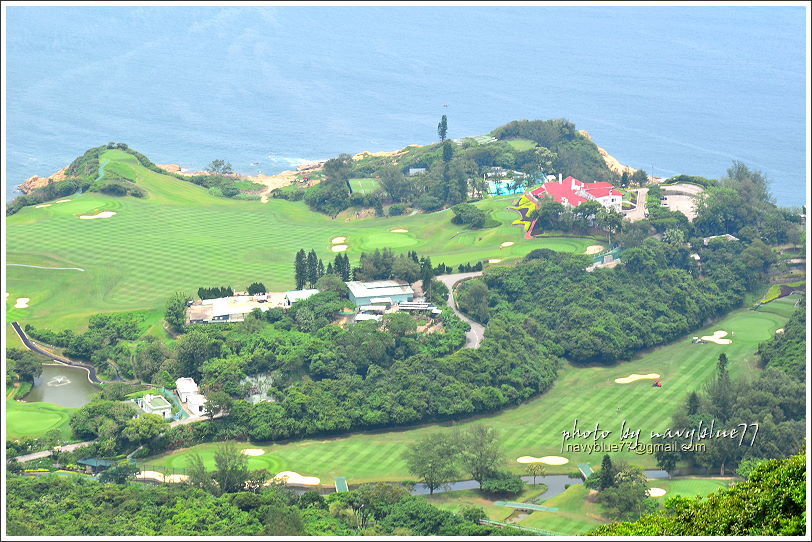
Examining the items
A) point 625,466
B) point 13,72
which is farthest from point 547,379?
point 13,72

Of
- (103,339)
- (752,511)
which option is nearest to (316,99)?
(103,339)

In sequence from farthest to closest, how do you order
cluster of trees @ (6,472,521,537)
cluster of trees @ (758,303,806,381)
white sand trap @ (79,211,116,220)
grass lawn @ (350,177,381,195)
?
grass lawn @ (350,177,381,195), white sand trap @ (79,211,116,220), cluster of trees @ (758,303,806,381), cluster of trees @ (6,472,521,537)

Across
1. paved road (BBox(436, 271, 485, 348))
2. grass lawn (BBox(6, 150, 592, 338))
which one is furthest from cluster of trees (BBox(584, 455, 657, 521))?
grass lawn (BBox(6, 150, 592, 338))

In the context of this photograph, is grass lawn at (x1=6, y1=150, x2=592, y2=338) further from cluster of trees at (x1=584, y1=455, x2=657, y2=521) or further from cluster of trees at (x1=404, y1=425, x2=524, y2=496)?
cluster of trees at (x1=584, y1=455, x2=657, y2=521)

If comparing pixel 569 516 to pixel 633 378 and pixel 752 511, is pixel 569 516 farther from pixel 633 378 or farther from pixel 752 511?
pixel 752 511

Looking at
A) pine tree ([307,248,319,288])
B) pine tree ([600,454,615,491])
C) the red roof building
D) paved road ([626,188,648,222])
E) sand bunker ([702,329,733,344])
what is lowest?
pine tree ([600,454,615,491])

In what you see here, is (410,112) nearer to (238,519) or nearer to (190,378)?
(190,378)

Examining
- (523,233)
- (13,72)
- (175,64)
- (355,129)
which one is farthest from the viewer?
(175,64)
